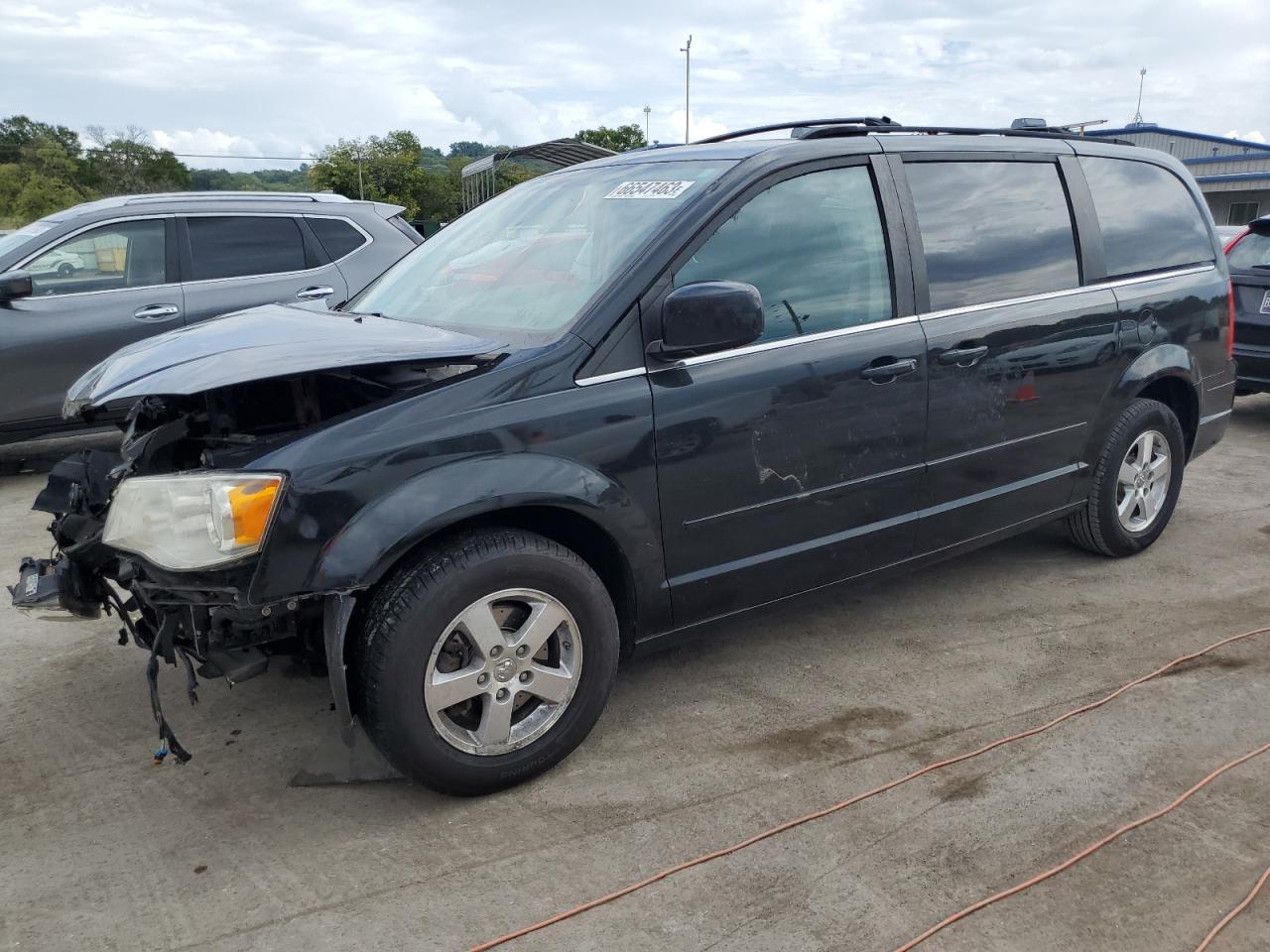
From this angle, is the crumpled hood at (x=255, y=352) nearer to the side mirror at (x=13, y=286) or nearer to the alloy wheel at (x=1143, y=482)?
the alloy wheel at (x=1143, y=482)

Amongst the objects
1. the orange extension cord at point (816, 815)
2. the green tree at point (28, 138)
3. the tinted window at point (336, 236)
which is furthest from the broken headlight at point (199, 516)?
the green tree at point (28, 138)

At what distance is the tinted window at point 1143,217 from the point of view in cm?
433

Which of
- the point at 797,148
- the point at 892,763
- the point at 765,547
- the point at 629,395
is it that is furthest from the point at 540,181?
the point at 892,763

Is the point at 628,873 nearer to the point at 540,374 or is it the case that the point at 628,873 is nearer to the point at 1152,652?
the point at 540,374

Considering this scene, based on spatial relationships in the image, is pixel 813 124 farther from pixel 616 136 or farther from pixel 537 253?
pixel 616 136

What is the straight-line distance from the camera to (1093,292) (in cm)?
419

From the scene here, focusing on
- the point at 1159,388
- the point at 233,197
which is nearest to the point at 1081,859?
the point at 1159,388

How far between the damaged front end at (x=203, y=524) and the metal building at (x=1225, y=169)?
34.4 meters

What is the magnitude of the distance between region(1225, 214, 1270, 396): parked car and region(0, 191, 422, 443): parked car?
6282mm

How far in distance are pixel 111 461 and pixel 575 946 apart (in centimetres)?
218

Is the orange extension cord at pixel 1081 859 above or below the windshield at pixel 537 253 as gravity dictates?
below

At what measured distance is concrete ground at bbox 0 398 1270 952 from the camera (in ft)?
7.76

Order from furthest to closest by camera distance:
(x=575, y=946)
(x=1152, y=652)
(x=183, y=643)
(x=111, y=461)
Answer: (x=1152, y=652)
(x=111, y=461)
(x=183, y=643)
(x=575, y=946)

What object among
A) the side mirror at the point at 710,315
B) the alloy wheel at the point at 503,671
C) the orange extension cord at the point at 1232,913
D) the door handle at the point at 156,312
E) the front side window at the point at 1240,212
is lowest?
the orange extension cord at the point at 1232,913
